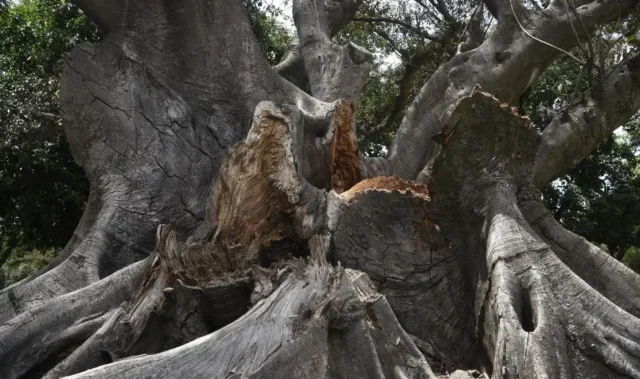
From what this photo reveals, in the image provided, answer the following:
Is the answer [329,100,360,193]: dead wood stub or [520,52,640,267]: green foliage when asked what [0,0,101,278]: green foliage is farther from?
[520,52,640,267]: green foliage

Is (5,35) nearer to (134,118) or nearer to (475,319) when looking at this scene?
(134,118)

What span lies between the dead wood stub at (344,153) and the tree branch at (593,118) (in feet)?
5.20

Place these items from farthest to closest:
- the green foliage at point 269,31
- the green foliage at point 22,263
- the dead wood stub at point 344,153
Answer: the green foliage at point 22,263, the green foliage at point 269,31, the dead wood stub at point 344,153

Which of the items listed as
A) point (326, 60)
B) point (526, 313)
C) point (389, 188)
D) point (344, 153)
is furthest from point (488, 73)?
point (526, 313)

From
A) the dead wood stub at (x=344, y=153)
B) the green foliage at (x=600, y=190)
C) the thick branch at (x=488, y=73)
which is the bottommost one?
the dead wood stub at (x=344, y=153)

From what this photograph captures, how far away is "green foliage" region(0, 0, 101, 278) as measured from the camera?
7438mm

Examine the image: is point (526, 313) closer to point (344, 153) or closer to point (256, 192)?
point (256, 192)

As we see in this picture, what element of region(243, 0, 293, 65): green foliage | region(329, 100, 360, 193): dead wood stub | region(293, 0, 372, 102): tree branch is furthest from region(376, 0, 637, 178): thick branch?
region(243, 0, 293, 65): green foliage

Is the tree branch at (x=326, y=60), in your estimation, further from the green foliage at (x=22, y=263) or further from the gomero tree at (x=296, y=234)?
the green foliage at (x=22, y=263)

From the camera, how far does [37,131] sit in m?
7.43

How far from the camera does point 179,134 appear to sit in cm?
458

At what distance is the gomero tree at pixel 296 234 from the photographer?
2781mm

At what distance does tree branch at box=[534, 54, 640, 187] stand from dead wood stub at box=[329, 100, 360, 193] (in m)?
1.59

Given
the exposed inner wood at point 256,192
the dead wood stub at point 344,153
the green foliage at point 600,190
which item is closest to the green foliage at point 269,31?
the green foliage at point 600,190
